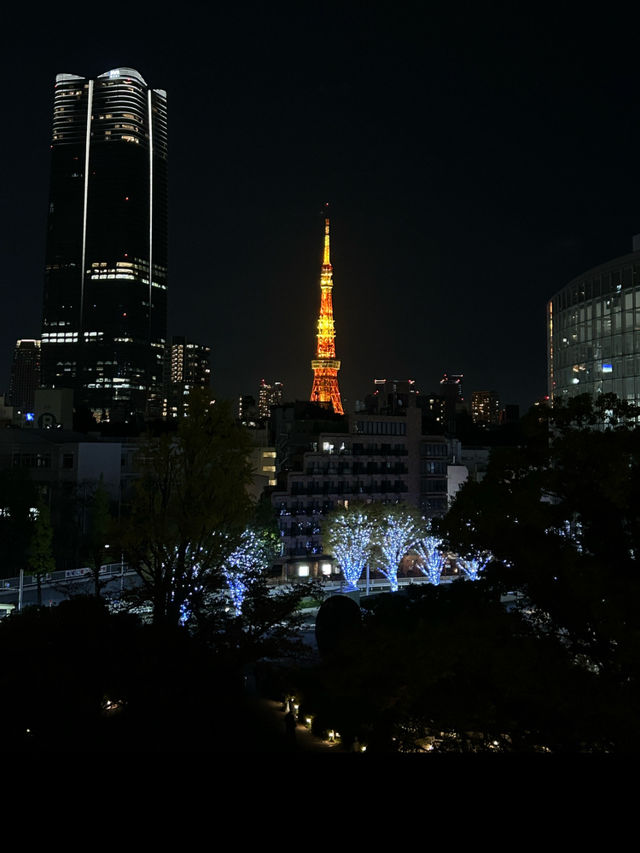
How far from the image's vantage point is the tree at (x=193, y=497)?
15.0 meters

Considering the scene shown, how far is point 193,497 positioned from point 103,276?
185 metres

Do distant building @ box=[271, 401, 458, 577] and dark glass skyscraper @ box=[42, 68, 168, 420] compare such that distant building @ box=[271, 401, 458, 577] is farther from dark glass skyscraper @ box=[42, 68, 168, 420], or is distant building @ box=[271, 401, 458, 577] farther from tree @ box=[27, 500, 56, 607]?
dark glass skyscraper @ box=[42, 68, 168, 420]

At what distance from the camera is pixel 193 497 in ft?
51.2

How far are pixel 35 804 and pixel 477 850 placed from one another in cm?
151

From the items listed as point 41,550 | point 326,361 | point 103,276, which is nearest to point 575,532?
point 41,550

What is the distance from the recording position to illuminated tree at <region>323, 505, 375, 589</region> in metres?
40.9

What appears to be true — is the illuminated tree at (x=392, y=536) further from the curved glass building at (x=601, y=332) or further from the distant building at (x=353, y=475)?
the curved glass building at (x=601, y=332)

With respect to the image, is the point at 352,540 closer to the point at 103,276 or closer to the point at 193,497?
the point at 193,497

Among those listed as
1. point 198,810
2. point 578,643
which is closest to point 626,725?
point 578,643

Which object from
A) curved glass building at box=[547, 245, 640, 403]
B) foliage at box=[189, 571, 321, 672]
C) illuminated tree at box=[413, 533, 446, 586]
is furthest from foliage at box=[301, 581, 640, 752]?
curved glass building at box=[547, 245, 640, 403]

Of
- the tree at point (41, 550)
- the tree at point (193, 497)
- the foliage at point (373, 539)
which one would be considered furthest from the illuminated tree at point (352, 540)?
the tree at point (193, 497)

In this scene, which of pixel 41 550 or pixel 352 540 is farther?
pixel 352 540

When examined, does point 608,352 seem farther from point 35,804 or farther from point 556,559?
point 35,804

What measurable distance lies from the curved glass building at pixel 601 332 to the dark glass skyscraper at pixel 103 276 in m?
142
